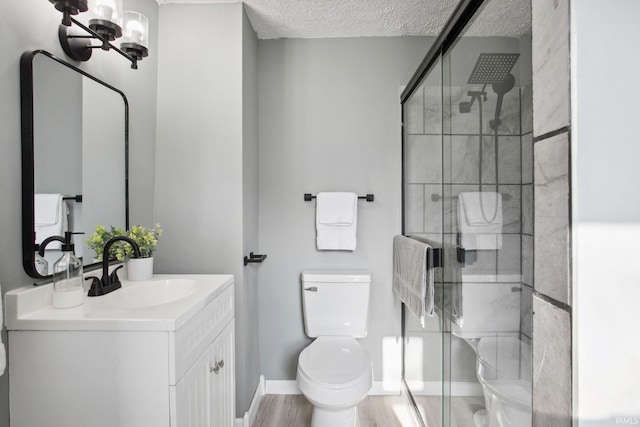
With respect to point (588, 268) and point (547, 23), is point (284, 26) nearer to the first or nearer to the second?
point (547, 23)

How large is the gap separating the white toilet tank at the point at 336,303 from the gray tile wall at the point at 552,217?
1.54 metres

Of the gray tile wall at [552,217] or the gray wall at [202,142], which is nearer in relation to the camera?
the gray tile wall at [552,217]

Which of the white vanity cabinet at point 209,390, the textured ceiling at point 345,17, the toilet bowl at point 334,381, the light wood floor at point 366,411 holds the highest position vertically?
the textured ceiling at point 345,17

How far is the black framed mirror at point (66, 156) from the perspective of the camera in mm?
1062

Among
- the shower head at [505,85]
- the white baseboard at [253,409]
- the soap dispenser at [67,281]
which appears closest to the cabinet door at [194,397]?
the soap dispenser at [67,281]

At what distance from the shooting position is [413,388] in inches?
77.9

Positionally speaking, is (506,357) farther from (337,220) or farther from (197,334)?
(337,220)

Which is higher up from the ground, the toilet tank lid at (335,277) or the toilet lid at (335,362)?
the toilet tank lid at (335,277)

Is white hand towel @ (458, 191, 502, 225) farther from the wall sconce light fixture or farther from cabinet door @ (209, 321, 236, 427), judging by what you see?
the wall sconce light fixture

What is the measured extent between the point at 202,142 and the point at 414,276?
132cm

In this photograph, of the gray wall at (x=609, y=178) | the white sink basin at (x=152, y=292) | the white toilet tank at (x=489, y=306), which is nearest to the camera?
the gray wall at (x=609, y=178)

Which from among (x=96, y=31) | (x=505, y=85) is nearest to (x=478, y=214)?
(x=505, y=85)

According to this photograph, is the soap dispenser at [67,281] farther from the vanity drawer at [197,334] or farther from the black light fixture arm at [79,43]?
the black light fixture arm at [79,43]

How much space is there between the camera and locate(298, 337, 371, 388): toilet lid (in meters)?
1.61
